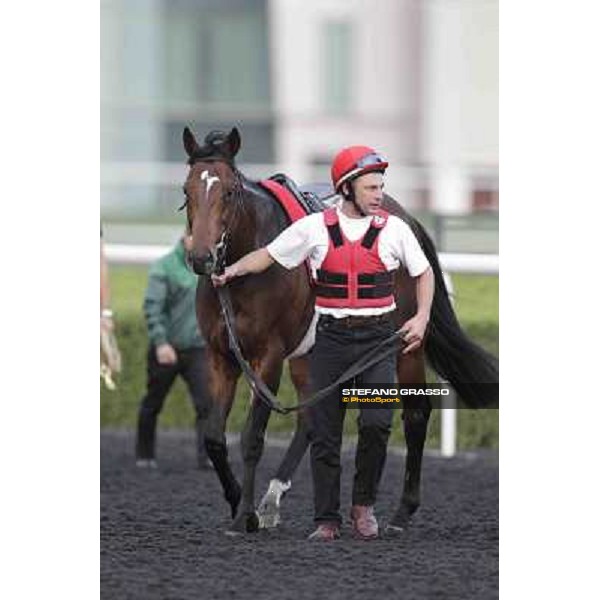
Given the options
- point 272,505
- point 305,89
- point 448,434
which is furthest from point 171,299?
point 305,89

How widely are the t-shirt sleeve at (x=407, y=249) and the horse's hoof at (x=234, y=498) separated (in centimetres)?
108

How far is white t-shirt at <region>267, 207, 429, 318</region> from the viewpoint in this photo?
6.86 m

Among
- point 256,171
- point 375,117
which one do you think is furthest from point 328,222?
point 256,171

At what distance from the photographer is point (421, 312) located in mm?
6930

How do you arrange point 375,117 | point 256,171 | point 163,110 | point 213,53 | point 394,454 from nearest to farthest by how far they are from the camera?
point 394,454
point 375,117
point 256,171
point 163,110
point 213,53

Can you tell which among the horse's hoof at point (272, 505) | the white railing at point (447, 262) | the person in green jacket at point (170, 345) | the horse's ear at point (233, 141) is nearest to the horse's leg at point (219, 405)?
the horse's hoof at point (272, 505)

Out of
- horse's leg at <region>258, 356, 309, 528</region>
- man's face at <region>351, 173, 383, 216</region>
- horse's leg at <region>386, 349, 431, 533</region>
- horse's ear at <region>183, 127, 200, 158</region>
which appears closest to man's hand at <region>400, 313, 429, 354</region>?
horse's leg at <region>386, 349, 431, 533</region>

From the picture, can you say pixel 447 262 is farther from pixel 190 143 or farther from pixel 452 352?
pixel 190 143

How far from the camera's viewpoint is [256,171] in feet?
59.1

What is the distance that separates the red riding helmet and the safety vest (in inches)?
7.0

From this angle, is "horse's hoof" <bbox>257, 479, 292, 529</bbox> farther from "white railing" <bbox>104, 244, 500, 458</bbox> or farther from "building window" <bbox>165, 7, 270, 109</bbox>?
"building window" <bbox>165, 7, 270, 109</bbox>
